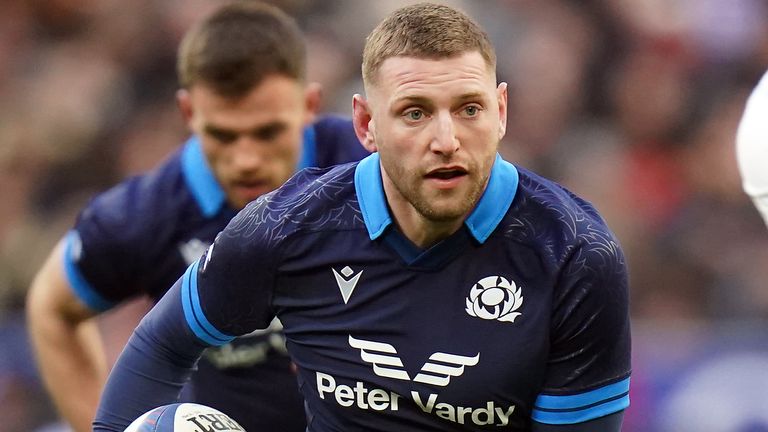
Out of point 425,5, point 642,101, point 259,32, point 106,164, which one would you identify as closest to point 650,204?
point 642,101

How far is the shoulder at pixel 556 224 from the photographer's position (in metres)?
3.11

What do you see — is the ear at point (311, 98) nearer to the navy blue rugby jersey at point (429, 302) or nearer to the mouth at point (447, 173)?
the navy blue rugby jersey at point (429, 302)

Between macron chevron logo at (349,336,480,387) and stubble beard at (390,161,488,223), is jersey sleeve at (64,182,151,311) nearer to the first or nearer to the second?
macron chevron logo at (349,336,480,387)

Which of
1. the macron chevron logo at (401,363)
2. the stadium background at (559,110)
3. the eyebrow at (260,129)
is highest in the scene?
the stadium background at (559,110)

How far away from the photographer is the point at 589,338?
3.11 metres

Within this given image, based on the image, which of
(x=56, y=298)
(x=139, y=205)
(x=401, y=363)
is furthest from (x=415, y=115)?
(x=56, y=298)

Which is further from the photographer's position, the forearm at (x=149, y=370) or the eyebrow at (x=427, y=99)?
the forearm at (x=149, y=370)

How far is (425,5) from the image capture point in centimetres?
328

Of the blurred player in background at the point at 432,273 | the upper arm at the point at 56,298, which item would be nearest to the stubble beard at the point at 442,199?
the blurred player in background at the point at 432,273

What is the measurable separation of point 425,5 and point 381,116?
309 mm

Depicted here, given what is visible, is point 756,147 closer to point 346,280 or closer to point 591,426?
point 591,426

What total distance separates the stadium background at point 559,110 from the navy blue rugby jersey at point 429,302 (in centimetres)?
456

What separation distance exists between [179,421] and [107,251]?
4.74 ft

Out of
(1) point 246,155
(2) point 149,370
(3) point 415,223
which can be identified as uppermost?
(1) point 246,155
